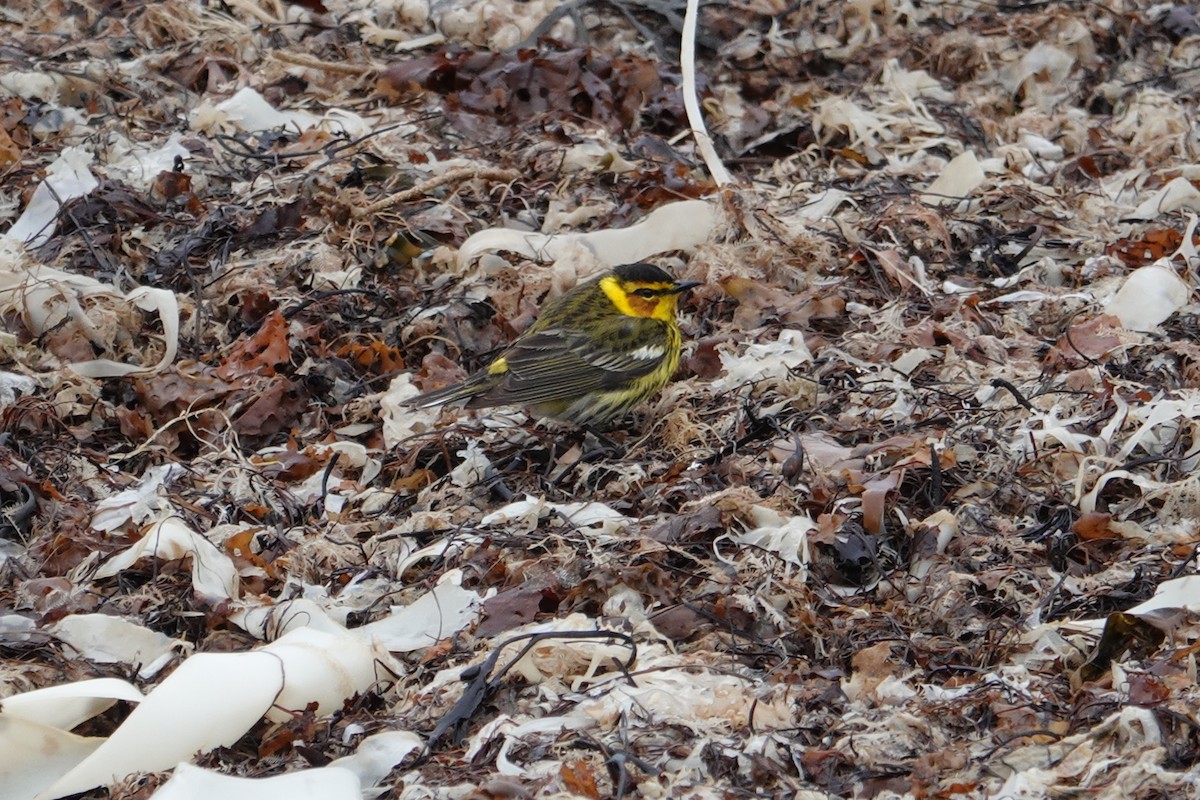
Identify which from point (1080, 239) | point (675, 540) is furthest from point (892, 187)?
point (675, 540)

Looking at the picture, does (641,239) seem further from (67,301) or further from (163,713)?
(163,713)

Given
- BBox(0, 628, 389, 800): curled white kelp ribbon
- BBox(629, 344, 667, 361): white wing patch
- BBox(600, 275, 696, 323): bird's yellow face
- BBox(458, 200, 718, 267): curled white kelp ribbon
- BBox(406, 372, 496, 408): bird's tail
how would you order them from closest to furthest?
BBox(0, 628, 389, 800): curled white kelp ribbon → BBox(406, 372, 496, 408): bird's tail → BBox(629, 344, 667, 361): white wing patch → BBox(600, 275, 696, 323): bird's yellow face → BBox(458, 200, 718, 267): curled white kelp ribbon

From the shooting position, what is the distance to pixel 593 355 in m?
6.29

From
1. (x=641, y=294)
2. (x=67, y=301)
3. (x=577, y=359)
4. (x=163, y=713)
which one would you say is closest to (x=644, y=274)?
(x=641, y=294)

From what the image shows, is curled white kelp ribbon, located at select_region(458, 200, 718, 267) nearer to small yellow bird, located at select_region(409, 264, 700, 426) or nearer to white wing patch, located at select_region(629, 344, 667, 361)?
small yellow bird, located at select_region(409, 264, 700, 426)

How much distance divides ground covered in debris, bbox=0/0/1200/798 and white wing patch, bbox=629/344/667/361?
0.54 feet

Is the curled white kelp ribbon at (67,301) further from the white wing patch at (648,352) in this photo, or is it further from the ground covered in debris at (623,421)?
the white wing patch at (648,352)

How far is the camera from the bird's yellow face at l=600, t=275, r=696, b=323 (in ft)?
20.9

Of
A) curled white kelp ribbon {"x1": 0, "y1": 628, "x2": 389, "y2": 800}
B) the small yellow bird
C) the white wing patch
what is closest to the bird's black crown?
the small yellow bird

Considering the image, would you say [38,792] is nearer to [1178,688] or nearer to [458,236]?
[1178,688]

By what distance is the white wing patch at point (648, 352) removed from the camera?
6.23 m

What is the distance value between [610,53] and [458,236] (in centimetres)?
239

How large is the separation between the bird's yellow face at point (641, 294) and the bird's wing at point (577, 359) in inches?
2.4

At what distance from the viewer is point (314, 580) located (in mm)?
4883
